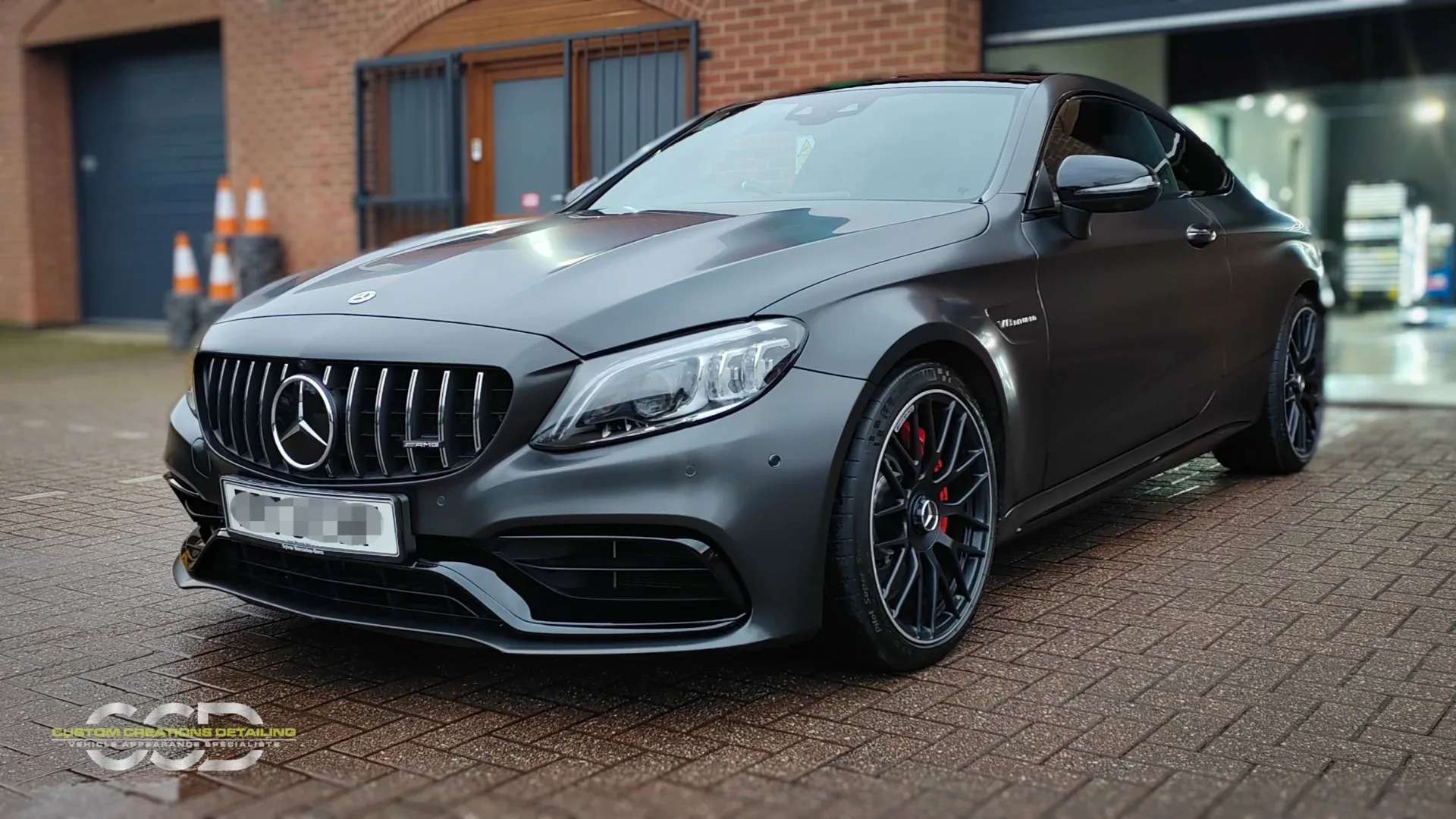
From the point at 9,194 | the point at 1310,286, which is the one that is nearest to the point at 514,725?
the point at 1310,286

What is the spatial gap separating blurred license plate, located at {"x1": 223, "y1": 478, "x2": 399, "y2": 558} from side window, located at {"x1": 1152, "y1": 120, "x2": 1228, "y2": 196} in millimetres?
3093

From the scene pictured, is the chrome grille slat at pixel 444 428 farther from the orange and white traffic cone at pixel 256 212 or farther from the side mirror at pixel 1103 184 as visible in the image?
the orange and white traffic cone at pixel 256 212

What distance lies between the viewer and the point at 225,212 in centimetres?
1265

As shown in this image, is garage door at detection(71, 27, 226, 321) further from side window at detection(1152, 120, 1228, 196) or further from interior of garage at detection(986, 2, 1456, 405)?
side window at detection(1152, 120, 1228, 196)

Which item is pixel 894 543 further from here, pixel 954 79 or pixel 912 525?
pixel 954 79

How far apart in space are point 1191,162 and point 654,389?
2956 millimetres

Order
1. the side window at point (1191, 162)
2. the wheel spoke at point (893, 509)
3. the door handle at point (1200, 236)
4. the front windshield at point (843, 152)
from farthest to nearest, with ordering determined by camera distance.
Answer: the side window at point (1191, 162), the door handle at point (1200, 236), the front windshield at point (843, 152), the wheel spoke at point (893, 509)

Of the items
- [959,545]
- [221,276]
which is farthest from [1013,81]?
[221,276]

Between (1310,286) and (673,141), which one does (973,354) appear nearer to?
(673,141)

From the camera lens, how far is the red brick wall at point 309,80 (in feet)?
29.3

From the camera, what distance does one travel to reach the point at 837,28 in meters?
9.04

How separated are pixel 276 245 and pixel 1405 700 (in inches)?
426

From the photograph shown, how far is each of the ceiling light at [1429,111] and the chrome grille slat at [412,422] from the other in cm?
1759

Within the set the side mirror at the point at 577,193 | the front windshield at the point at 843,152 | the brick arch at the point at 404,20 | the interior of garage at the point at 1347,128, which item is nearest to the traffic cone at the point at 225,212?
the brick arch at the point at 404,20
